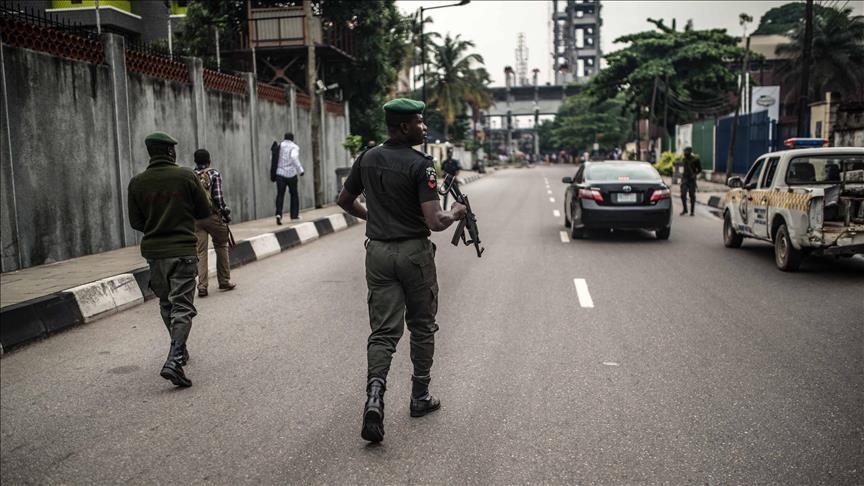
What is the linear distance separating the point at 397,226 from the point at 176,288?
2.11 metres

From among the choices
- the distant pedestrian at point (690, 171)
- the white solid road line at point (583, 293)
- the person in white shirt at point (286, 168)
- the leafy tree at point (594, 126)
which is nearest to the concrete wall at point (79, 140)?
the person in white shirt at point (286, 168)

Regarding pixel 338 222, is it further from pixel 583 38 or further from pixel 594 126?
pixel 583 38

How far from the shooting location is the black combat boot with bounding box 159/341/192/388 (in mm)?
5219

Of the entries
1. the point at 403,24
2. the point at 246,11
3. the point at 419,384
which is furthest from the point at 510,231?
the point at 403,24

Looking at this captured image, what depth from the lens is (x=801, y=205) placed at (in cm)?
966

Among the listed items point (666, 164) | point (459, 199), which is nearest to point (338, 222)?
point (459, 199)

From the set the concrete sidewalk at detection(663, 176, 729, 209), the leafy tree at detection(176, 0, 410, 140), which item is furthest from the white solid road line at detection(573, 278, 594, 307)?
Result: the leafy tree at detection(176, 0, 410, 140)

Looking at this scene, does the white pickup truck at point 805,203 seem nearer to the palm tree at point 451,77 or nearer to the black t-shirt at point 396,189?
the black t-shirt at point 396,189

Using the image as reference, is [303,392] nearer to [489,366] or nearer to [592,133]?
[489,366]

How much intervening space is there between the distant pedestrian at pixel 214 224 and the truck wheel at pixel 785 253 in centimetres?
705

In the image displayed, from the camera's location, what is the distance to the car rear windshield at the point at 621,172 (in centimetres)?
1393

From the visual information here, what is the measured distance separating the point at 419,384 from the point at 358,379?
0.90m

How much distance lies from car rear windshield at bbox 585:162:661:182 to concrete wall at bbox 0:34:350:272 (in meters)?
7.76

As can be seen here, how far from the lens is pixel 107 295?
8344 millimetres
